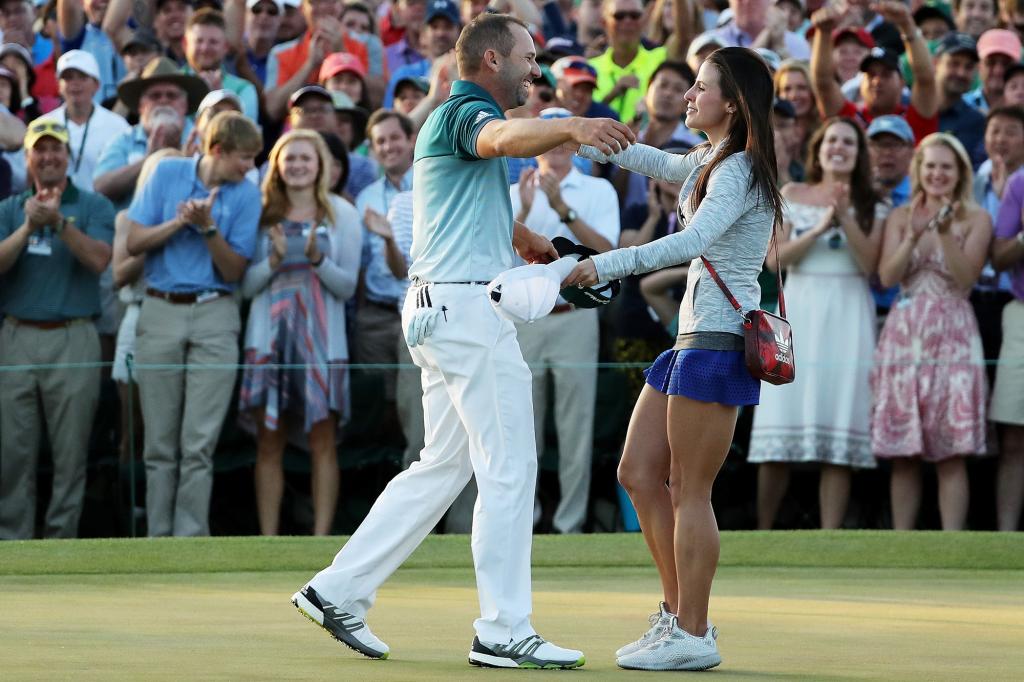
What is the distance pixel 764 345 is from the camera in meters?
5.34

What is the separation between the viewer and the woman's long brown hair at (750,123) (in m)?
5.40

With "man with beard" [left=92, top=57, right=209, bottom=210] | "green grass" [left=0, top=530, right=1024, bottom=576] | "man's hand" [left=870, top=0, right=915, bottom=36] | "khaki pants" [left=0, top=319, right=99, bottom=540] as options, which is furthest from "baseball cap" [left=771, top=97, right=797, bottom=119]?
"khaki pants" [left=0, top=319, right=99, bottom=540]

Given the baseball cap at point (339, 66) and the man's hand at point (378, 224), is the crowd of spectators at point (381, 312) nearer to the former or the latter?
the man's hand at point (378, 224)

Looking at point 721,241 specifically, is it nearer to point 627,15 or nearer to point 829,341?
point 829,341

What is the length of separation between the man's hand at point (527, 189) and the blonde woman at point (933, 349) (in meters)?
2.12

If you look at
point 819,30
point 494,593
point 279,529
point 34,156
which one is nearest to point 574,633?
point 494,593

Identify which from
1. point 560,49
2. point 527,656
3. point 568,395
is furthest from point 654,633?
point 560,49

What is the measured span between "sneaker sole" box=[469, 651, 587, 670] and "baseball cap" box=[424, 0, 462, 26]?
8.55 meters

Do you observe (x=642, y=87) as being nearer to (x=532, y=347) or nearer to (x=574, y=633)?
(x=532, y=347)

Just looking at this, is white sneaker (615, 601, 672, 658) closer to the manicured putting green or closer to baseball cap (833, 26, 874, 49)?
the manicured putting green

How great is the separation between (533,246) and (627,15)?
7.52 metres

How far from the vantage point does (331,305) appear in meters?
10.3

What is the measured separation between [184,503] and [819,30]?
17.5 ft

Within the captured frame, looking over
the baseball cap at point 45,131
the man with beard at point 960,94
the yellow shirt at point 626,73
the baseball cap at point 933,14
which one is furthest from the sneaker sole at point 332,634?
the baseball cap at point 933,14
